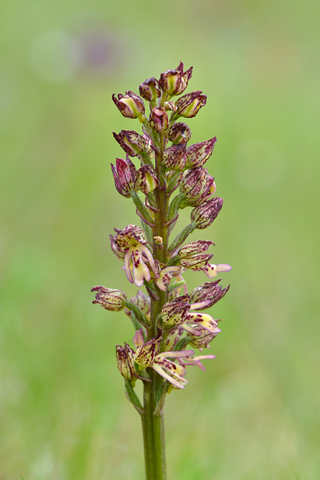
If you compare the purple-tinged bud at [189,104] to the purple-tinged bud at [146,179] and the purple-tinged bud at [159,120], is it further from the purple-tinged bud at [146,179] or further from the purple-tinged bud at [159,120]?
the purple-tinged bud at [146,179]

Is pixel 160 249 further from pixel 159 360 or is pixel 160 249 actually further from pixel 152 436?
pixel 152 436

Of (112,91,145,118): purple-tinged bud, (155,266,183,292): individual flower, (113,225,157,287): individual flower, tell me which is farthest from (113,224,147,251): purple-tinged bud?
(112,91,145,118): purple-tinged bud

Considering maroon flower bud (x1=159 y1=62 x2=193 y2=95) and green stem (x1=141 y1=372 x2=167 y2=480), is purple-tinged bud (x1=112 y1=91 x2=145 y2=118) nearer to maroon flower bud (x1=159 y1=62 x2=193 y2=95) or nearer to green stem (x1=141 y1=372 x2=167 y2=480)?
maroon flower bud (x1=159 y1=62 x2=193 y2=95)

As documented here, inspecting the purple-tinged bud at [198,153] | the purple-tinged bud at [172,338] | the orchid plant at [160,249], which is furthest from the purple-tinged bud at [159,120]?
the purple-tinged bud at [172,338]

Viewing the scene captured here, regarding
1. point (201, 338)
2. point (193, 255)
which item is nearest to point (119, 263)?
point (201, 338)

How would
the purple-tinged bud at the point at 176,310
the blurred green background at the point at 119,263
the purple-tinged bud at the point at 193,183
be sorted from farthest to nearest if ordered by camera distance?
1. the blurred green background at the point at 119,263
2. the purple-tinged bud at the point at 193,183
3. the purple-tinged bud at the point at 176,310

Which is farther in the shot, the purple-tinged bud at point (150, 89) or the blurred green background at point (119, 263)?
the blurred green background at point (119, 263)
